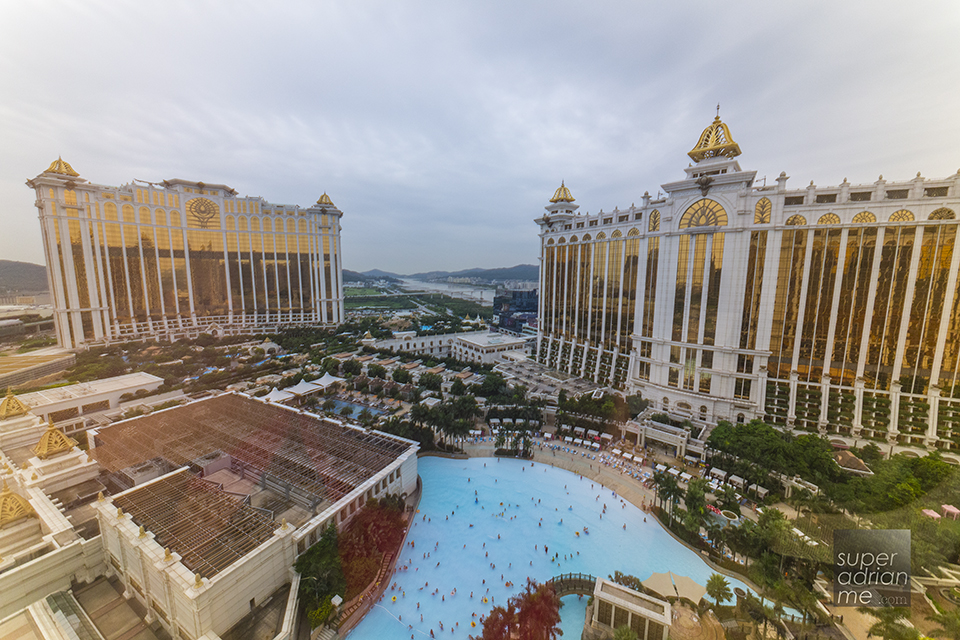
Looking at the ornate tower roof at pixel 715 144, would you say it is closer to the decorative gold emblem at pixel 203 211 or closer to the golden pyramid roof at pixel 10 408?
the golden pyramid roof at pixel 10 408

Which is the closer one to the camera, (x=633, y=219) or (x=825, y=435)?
(x=825, y=435)

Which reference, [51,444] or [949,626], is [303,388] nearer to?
[51,444]

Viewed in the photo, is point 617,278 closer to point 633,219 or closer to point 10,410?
point 633,219

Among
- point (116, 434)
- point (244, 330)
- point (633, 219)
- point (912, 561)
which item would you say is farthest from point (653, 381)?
point (244, 330)

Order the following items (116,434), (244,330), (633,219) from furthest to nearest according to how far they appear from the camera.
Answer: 1. (244,330)
2. (633,219)
3. (116,434)

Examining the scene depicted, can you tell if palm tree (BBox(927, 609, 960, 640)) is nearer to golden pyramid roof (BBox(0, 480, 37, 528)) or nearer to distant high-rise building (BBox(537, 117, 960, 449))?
distant high-rise building (BBox(537, 117, 960, 449))

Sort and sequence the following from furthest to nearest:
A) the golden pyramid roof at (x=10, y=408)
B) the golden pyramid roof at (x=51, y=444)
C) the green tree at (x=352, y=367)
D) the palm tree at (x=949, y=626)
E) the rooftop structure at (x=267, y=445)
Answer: the green tree at (x=352, y=367), the rooftop structure at (x=267, y=445), the golden pyramid roof at (x=10, y=408), the golden pyramid roof at (x=51, y=444), the palm tree at (x=949, y=626)

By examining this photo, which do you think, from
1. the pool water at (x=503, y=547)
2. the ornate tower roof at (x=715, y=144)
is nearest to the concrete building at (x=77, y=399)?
the pool water at (x=503, y=547)

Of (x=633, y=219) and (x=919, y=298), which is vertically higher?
(x=633, y=219)
